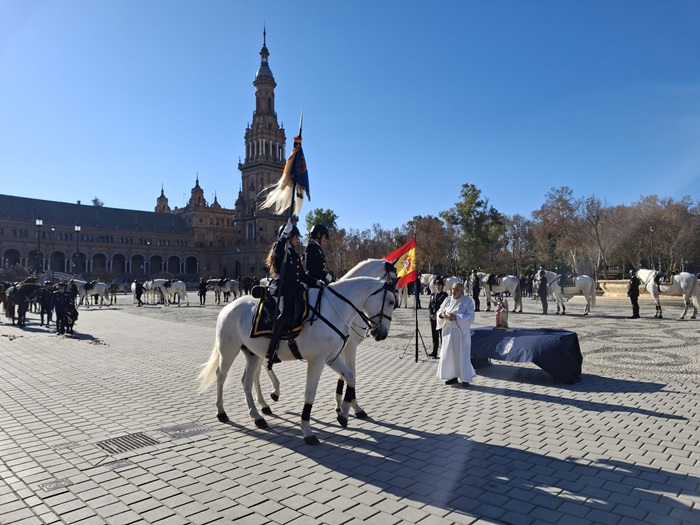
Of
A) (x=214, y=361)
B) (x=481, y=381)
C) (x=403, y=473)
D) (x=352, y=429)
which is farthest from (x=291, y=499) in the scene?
(x=481, y=381)

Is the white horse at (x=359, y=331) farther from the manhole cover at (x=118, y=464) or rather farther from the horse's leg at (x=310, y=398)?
the manhole cover at (x=118, y=464)

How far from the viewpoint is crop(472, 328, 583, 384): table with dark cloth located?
8.95m

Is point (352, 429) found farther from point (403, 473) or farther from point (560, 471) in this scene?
point (560, 471)

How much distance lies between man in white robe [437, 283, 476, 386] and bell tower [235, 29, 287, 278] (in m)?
94.9

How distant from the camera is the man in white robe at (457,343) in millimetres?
9164

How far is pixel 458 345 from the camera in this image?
928 centimetres

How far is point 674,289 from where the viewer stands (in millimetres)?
21188

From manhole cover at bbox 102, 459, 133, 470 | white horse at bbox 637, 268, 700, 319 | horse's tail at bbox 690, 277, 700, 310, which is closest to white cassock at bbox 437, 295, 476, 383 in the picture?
manhole cover at bbox 102, 459, 133, 470

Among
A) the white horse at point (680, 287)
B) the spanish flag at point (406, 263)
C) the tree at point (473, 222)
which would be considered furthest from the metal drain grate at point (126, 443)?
the tree at point (473, 222)

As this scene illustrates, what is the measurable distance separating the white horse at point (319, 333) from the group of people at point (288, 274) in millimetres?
214

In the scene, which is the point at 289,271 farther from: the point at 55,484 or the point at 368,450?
the point at 55,484

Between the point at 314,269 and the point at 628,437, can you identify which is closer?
the point at 628,437

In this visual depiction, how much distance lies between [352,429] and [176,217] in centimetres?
12026

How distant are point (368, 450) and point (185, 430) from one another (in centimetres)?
266
